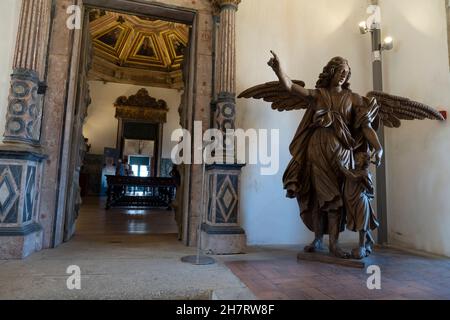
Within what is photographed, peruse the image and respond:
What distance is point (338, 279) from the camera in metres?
2.31

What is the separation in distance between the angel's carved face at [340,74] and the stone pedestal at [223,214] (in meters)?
1.31

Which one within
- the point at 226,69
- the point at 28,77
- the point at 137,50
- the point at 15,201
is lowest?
the point at 15,201

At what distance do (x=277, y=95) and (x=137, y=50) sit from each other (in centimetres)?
1034

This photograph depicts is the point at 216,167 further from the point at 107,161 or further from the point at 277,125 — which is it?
the point at 107,161

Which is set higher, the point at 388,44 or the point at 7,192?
the point at 388,44

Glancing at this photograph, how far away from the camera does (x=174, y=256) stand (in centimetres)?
296

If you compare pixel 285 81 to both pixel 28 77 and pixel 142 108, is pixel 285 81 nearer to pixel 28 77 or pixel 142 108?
pixel 28 77

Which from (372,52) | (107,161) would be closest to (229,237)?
(372,52)

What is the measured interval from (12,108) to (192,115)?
1828 millimetres

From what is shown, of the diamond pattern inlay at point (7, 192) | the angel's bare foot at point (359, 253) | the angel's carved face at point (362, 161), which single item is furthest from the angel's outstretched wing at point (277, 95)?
the diamond pattern inlay at point (7, 192)

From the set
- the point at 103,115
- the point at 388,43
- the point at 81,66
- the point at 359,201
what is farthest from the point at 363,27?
the point at 103,115

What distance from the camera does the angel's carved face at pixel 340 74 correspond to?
288cm

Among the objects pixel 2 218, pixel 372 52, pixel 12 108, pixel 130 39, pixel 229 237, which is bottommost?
pixel 229 237

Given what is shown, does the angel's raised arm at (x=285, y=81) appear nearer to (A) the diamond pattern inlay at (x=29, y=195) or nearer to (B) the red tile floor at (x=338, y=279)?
(B) the red tile floor at (x=338, y=279)
